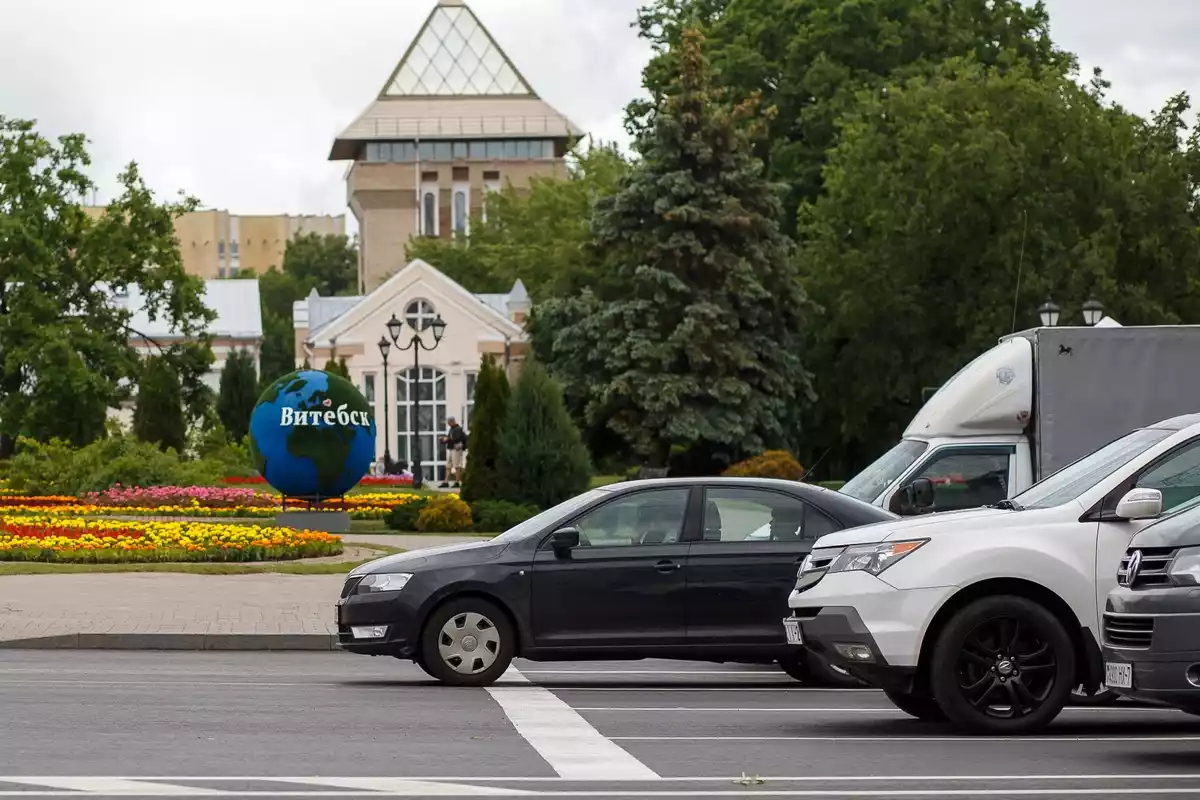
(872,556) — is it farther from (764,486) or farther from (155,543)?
(155,543)

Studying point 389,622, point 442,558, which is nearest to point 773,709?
point 442,558

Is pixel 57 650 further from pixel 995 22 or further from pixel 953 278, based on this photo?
pixel 995 22

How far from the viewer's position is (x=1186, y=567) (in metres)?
10.9

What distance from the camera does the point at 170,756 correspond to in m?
11.1

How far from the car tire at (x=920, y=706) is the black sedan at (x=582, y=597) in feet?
7.55

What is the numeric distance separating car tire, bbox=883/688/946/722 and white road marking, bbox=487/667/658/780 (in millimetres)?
1961

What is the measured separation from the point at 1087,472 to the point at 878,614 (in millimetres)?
1644

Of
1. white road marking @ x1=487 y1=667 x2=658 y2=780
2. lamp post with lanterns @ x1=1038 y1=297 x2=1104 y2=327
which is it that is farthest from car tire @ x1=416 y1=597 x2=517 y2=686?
lamp post with lanterns @ x1=1038 y1=297 x2=1104 y2=327

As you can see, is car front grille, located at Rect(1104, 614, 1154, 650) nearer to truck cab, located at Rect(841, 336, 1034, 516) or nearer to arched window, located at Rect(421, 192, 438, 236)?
truck cab, located at Rect(841, 336, 1034, 516)

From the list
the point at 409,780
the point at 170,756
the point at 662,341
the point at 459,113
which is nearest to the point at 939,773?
the point at 409,780

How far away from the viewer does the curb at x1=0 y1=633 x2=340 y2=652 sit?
19.1 meters

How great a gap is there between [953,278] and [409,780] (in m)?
46.9

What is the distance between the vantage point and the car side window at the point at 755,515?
53.2 feet

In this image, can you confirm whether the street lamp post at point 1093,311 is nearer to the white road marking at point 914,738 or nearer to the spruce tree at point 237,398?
the white road marking at point 914,738
